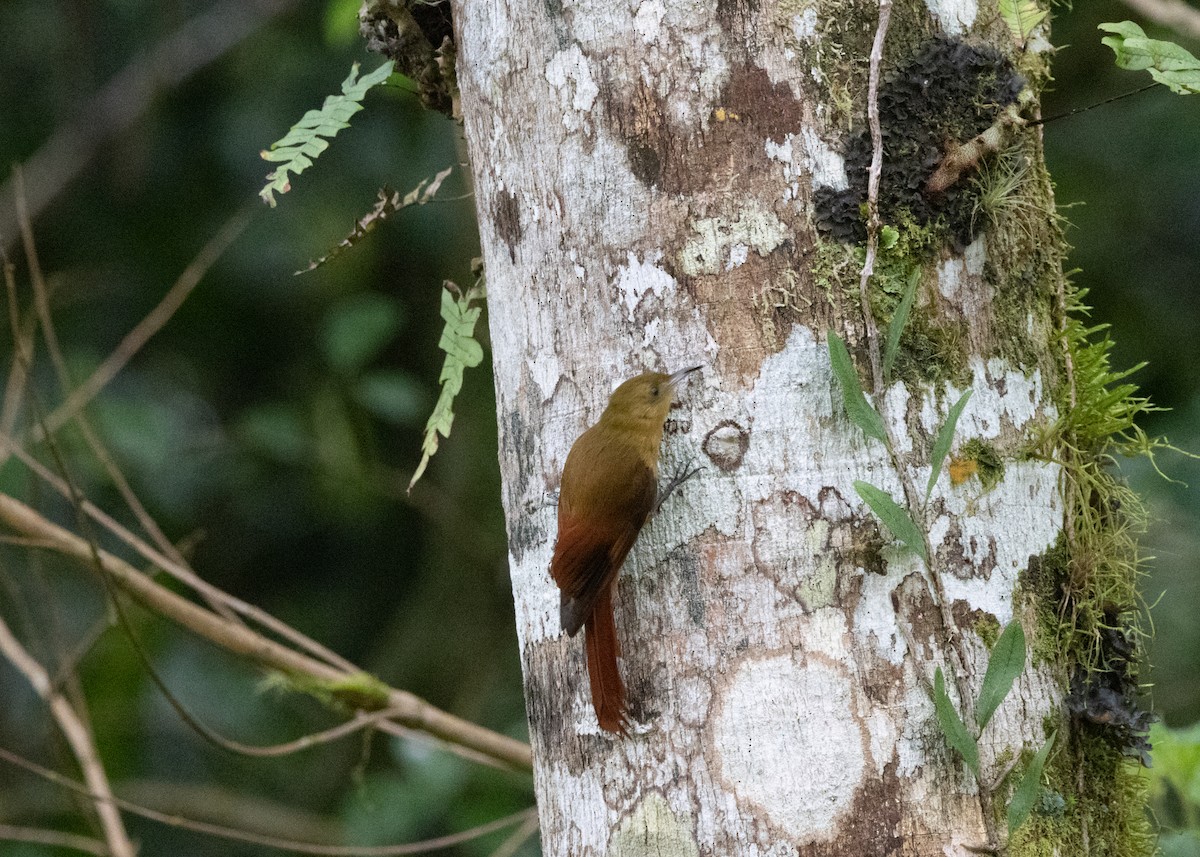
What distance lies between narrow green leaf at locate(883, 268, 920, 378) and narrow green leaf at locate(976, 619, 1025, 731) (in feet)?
1.08

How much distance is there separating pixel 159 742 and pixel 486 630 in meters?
1.29

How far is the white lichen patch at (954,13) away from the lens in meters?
1.70

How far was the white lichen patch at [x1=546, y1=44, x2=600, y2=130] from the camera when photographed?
5.46 ft

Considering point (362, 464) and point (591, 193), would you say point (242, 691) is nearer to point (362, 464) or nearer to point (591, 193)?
point (362, 464)

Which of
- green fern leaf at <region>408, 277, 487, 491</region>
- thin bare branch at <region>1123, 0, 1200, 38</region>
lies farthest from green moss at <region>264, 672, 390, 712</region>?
thin bare branch at <region>1123, 0, 1200, 38</region>

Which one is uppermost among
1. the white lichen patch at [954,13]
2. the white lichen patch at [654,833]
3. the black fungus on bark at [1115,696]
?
the white lichen patch at [954,13]

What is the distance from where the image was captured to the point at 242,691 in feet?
15.1

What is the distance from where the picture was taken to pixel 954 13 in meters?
1.71

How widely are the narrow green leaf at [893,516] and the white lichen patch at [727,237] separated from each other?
317mm

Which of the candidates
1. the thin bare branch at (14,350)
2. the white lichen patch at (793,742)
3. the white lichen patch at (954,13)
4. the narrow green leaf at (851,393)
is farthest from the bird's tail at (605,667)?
the thin bare branch at (14,350)

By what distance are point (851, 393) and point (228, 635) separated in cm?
181

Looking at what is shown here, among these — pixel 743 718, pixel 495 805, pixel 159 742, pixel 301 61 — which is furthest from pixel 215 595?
pixel 301 61

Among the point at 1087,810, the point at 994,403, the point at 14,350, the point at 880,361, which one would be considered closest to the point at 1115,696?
the point at 1087,810

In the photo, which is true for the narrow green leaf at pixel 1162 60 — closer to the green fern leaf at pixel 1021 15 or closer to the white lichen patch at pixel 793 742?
the green fern leaf at pixel 1021 15
